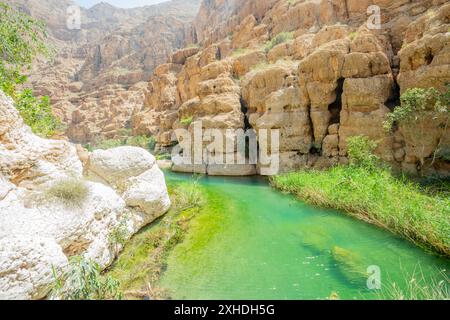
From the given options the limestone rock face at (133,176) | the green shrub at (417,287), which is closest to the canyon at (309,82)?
the green shrub at (417,287)

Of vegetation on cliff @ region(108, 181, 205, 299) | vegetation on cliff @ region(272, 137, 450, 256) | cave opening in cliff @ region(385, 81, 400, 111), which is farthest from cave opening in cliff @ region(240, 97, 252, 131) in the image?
vegetation on cliff @ region(108, 181, 205, 299)

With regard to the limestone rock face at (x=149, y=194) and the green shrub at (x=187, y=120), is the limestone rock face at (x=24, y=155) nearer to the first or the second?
the limestone rock face at (x=149, y=194)

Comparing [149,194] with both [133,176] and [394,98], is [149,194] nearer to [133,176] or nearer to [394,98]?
[133,176]

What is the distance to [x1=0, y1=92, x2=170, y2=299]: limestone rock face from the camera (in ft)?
9.52

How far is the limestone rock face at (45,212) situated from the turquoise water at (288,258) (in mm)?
1691

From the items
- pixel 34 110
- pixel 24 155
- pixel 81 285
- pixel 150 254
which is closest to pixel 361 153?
pixel 150 254

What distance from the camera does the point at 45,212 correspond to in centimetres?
384

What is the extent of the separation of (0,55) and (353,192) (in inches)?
444

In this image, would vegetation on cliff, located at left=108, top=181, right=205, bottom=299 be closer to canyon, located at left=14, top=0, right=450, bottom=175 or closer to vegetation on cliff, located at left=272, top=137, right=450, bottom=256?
vegetation on cliff, located at left=272, top=137, right=450, bottom=256

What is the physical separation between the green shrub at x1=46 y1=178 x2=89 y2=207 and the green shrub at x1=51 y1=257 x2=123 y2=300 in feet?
4.85

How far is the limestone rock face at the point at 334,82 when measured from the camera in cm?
1066

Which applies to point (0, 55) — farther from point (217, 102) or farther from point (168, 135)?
point (168, 135)

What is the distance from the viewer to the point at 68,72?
60562mm
